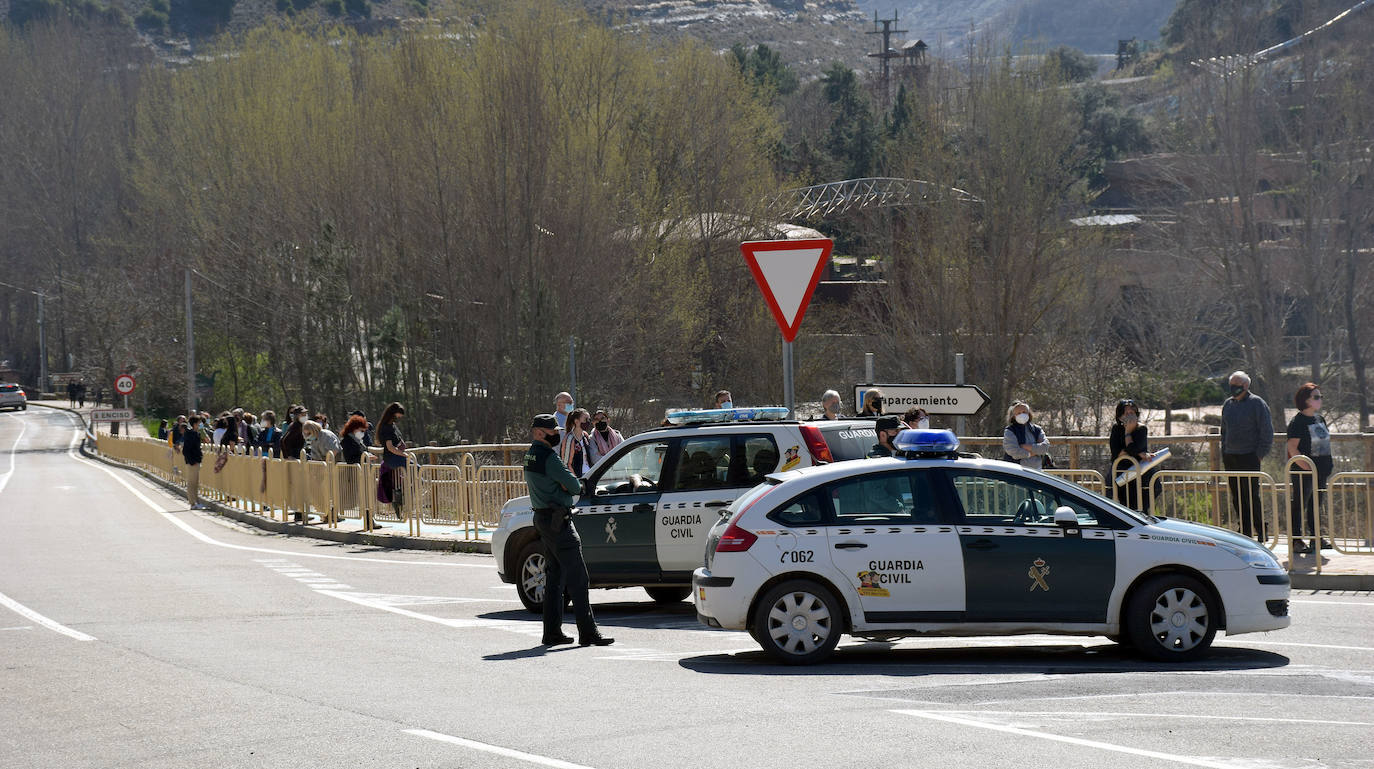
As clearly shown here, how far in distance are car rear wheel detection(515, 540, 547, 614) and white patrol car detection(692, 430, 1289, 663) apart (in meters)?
3.59

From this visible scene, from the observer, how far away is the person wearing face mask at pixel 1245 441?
51.4ft

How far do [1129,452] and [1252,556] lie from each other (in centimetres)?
572

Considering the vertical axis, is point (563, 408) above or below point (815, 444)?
above

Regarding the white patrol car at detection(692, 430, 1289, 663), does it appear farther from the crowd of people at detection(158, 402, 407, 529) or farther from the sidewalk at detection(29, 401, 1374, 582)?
the crowd of people at detection(158, 402, 407, 529)

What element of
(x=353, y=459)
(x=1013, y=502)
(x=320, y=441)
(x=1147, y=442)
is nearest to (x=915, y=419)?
(x=1147, y=442)

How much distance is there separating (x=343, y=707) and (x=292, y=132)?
1696 inches

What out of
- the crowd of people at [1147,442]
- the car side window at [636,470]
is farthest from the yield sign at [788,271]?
the car side window at [636,470]

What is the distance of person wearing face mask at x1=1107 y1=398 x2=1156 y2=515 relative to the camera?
15.9m

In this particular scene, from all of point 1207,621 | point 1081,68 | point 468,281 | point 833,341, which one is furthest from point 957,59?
point 1081,68

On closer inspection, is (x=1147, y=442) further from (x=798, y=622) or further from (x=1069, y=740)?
(x=1069, y=740)

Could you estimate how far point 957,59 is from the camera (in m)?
49.8

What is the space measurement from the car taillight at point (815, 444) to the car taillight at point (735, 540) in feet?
8.81

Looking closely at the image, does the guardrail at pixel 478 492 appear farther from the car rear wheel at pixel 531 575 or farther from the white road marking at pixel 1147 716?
the car rear wheel at pixel 531 575

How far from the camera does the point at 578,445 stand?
1767 cm
